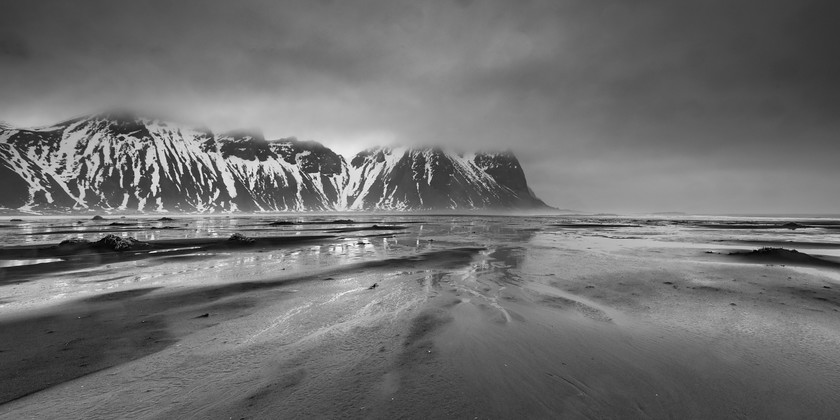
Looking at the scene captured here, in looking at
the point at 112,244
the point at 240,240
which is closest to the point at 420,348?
the point at 240,240

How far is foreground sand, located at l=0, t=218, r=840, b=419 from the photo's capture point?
14.6 ft

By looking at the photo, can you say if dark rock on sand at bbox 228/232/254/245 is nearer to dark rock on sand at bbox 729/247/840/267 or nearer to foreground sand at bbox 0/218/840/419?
foreground sand at bbox 0/218/840/419

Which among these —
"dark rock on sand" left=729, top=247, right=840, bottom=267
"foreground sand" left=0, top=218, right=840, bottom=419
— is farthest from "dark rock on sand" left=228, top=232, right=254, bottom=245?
"dark rock on sand" left=729, top=247, right=840, bottom=267

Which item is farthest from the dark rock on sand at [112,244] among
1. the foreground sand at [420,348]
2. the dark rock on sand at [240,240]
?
the foreground sand at [420,348]

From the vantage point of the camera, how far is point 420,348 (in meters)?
6.52

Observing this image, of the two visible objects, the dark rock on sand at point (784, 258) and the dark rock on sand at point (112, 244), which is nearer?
the dark rock on sand at point (784, 258)

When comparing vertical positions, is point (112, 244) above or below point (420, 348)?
below

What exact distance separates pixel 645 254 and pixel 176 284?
25.9 meters

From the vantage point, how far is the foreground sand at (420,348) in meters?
4.46

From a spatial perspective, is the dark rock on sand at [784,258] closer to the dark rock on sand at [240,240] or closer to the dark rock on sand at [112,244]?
the dark rock on sand at [240,240]

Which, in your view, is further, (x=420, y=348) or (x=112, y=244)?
(x=112, y=244)

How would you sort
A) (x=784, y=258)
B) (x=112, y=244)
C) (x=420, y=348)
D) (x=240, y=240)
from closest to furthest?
(x=420, y=348), (x=784, y=258), (x=112, y=244), (x=240, y=240)

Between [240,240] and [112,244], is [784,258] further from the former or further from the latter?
[112,244]

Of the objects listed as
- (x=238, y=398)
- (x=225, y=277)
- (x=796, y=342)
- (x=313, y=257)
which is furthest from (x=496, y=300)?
(x=313, y=257)
